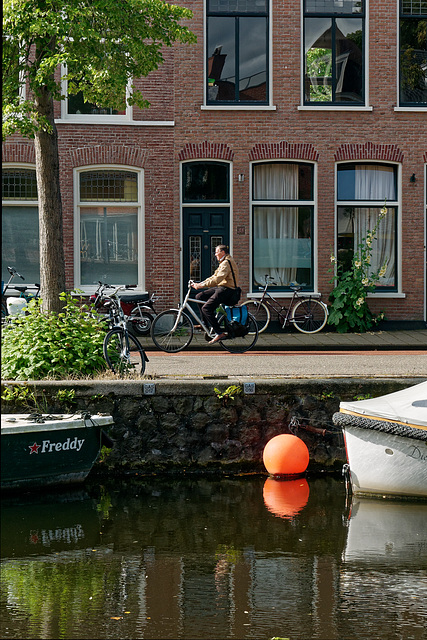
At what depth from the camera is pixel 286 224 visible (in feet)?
67.5

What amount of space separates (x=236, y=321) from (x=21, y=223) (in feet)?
23.1

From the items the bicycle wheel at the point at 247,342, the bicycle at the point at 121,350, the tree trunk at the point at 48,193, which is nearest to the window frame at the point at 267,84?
the bicycle wheel at the point at 247,342

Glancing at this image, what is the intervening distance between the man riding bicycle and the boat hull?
21.0 ft

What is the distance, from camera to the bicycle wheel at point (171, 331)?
14898 millimetres

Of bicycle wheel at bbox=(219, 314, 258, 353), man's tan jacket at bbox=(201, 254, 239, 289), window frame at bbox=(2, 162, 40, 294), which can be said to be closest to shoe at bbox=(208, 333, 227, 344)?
bicycle wheel at bbox=(219, 314, 258, 353)

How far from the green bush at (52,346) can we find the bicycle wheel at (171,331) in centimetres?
451

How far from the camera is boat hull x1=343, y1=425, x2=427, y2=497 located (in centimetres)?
839

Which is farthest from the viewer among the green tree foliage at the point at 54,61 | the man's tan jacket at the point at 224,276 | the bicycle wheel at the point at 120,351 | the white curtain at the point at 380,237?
the white curtain at the point at 380,237

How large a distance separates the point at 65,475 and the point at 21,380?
3.71 ft

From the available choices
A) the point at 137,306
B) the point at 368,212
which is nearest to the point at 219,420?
the point at 137,306

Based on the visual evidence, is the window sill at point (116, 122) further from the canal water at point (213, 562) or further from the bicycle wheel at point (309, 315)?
the canal water at point (213, 562)

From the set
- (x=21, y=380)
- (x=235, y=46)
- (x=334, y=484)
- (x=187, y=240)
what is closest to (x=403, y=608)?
(x=334, y=484)

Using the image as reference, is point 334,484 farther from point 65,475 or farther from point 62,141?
point 62,141

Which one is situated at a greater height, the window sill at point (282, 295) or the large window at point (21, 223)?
the large window at point (21, 223)
